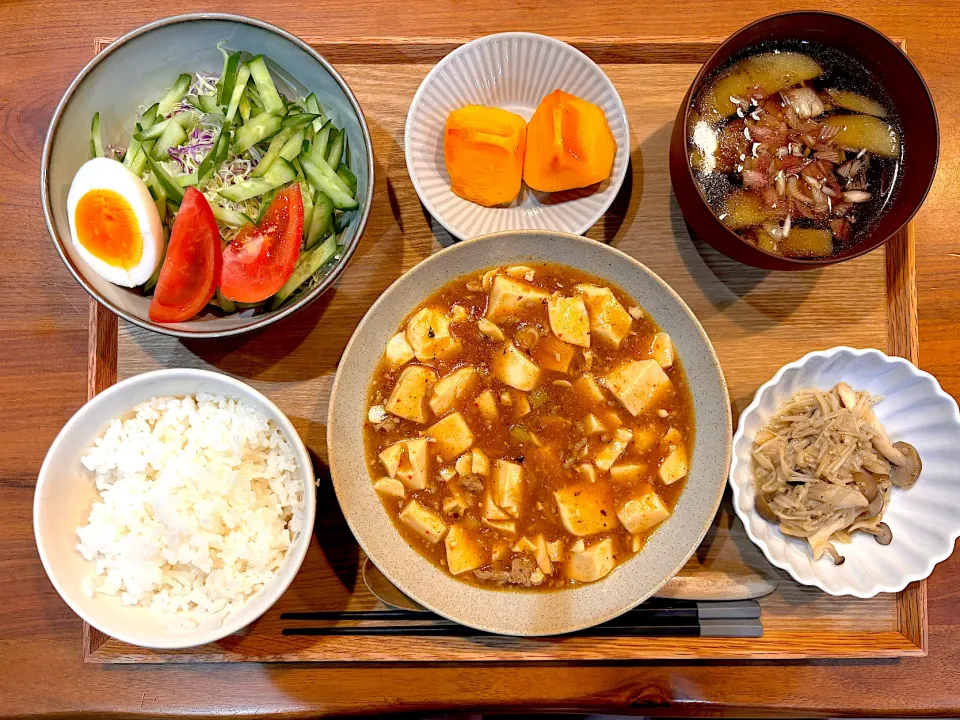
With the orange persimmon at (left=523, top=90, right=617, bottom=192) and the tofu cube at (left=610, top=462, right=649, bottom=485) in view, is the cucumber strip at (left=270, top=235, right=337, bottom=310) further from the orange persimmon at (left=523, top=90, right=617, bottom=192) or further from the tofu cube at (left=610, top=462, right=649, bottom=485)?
the tofu cube at (left=610, top=462, right=649, bottom=485)

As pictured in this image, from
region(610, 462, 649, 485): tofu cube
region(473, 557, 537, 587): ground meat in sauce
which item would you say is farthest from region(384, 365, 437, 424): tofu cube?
region(610, 462, 649, 485): tofu cube

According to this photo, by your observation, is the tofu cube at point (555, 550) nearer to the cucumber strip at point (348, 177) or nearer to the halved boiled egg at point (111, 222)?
the cucumber strip at point (348, 177)

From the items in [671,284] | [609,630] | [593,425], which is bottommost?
[609,630]

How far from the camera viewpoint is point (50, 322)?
2.45 metres

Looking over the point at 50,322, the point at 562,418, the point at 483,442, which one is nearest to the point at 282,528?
the point at 483,442

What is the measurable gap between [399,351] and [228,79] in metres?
1.07

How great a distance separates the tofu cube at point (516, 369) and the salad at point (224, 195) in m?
0.67

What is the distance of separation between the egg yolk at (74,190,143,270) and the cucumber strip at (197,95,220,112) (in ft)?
1.36

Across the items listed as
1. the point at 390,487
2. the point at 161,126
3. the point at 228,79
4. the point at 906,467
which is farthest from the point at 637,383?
the point at 161,126

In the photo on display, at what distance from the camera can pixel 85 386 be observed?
244 cm

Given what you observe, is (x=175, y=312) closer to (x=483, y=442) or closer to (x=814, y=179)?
(x=483, y=442)

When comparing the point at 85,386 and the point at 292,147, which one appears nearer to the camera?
the point at 292,147

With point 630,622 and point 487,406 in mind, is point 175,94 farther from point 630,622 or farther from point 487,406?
point 630,622

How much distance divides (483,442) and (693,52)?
161 centimetres
